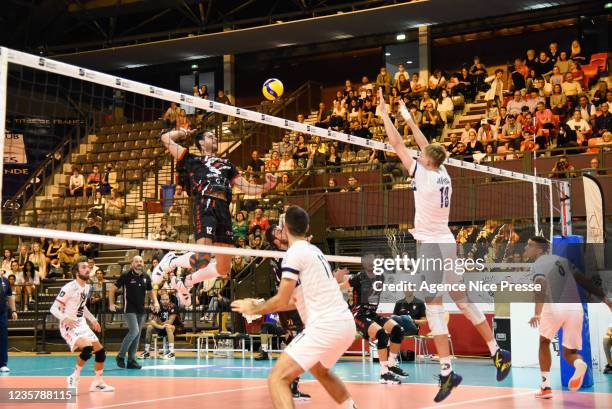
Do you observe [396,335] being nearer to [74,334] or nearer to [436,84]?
[74,334]

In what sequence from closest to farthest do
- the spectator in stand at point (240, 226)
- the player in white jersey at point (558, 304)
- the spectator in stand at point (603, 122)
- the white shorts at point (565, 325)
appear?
the player in white jersey at point (558, 304), the white shorts at point (565, 325), the spectator in stand at point (603, 122), the spectator in stand at point (240, 226)

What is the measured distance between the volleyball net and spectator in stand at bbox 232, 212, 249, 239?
0.03 metres

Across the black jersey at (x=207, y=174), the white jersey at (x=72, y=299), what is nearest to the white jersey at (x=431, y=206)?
the black jersey at (x=207, y=174)

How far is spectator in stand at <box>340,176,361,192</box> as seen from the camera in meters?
20.6

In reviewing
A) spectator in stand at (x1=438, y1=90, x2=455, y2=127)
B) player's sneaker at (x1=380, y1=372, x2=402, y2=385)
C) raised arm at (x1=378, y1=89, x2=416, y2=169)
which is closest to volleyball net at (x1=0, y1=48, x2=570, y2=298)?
spectator in stand at (x1=438, y1=90, x2=455, y2=127)

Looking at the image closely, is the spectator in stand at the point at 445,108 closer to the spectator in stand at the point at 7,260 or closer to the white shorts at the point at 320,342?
the spectator in stand at the point at 7,260

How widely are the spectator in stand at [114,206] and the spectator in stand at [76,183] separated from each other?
79cm

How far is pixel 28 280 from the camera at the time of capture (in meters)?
22.2

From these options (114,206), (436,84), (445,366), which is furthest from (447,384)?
(436,84)

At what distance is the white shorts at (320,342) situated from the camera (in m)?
6.59

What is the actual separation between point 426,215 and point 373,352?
890 centimetres

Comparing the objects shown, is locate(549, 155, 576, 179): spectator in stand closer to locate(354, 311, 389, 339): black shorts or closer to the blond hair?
locate(354, 311, 389, 339): black shorts

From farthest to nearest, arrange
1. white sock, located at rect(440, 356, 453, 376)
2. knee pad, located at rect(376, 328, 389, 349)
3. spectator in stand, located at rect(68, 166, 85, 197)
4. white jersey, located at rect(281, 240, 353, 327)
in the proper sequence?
spectator in stand, located at rect(68, 166, 85, 197) < knee pad, located at rect(376, 328, 389, 349) < white sock, located at rect(440, 356, 453, 376) < white jersey, located at rect(281, 240, 353, 327)

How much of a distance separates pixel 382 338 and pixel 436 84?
1272 cm
